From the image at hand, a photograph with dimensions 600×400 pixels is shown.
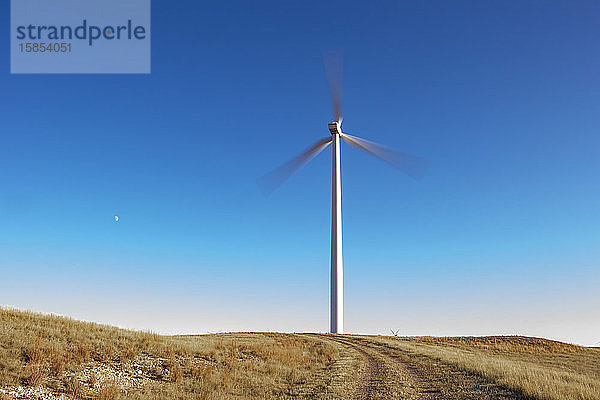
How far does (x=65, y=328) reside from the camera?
70.7ft

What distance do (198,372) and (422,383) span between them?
956 cm

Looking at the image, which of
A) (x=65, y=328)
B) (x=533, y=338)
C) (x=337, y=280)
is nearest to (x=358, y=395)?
(x=65, y=328)

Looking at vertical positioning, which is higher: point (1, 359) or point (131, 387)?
point (1, 359)

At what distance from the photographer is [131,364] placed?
727 inches

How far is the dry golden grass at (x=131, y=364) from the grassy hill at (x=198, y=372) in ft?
0.12

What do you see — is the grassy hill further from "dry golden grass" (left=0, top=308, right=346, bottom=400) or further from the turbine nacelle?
the turbine nacelle

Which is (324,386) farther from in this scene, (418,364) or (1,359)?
(1,359)

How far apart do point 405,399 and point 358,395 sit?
1741mm

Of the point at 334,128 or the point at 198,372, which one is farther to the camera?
the point at 334,128

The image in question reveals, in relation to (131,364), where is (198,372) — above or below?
below

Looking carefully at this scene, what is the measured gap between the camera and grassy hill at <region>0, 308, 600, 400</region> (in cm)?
1484

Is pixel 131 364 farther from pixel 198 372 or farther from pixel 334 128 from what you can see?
pixel 334 128

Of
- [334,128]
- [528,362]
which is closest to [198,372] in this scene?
[528,362]

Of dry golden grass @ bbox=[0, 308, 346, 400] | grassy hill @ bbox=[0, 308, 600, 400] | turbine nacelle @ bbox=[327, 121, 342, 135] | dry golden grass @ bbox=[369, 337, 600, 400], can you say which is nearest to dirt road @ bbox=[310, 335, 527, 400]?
grassy hill @ bbox=[0, 308, 600, 400]
